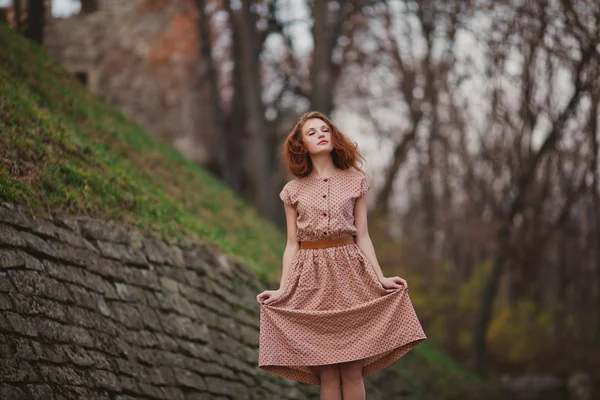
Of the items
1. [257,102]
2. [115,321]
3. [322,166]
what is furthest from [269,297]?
[257,102]

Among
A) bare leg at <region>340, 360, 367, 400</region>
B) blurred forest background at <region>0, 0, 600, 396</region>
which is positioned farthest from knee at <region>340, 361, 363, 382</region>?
blurred forest background at <region>0, 0, 600, 396</region>

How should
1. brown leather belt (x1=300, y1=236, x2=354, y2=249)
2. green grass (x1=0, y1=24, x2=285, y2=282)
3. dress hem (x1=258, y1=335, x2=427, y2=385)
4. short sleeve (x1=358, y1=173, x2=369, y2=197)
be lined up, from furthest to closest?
green grass (x1=0, y1=24, x2=285, y2=282) < short sleeve (x1=358, y1=173, x2=369, y2=197) < brown leather belt (x1=300, y1=236, x2=354, y2=249) < dress hem (x1=258, y1=335, x2=427, y2=385)

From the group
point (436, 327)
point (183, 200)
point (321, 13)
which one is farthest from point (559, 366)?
point (183, 200)

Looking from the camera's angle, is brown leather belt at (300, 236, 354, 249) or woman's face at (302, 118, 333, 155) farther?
woman's face at (302, 118, 333, 155)

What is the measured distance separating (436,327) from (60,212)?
15511 millimetres

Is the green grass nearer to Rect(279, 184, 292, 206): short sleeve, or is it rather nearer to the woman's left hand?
Rect(279, 184, 292, 206): short sleeve

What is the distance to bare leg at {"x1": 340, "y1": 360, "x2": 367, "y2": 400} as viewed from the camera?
4.62 m

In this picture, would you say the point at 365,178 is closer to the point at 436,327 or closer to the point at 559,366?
the point at 559,366

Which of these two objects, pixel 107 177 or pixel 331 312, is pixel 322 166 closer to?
pixel 331 312

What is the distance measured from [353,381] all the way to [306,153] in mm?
1466

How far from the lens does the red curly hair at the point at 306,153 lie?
494cm

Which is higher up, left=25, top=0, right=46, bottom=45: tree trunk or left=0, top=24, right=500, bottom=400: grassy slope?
left=25, top=0, right=46, bottom=45: tree trunk

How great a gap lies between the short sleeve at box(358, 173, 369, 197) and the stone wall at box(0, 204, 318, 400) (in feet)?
6.67

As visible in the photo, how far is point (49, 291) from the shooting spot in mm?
5066
